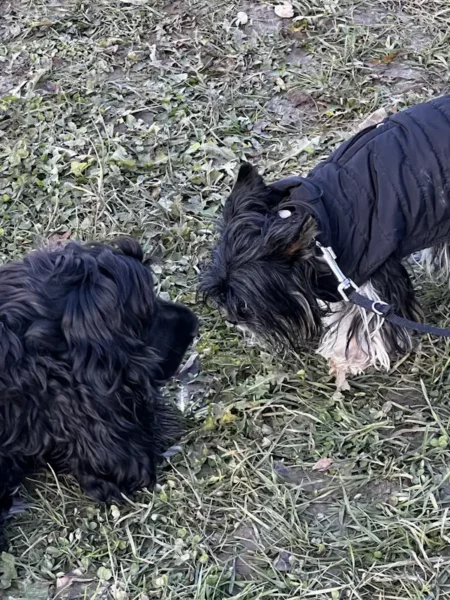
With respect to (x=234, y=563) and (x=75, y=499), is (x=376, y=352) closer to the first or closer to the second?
(x=234, y=563)

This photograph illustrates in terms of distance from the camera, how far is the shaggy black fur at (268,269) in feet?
9.35

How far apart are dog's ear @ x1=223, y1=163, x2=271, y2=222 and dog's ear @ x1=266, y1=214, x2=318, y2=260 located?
0.13m

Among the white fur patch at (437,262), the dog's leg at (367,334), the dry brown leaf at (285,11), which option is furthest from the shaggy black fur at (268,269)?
the dry brown leaf at (285,11)

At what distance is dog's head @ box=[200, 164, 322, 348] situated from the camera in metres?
2.84

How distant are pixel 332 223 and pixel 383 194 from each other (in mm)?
244

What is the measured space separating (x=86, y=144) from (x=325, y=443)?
2.68 metres

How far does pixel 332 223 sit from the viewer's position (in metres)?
2.92

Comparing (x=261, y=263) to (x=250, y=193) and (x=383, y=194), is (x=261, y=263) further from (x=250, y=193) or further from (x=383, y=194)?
(x=383, y=194)

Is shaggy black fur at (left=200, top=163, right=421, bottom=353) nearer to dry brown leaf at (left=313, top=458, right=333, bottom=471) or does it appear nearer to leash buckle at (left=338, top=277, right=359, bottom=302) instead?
leash buckle at (left=338, top=277, right=359, bottom=302)

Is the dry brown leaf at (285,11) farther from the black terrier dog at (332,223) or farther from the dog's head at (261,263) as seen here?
the dog's head at (261,263)

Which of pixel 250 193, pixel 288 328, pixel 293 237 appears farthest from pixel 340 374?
pixel 250 193

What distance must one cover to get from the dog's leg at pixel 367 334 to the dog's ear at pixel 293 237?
1.80 feet

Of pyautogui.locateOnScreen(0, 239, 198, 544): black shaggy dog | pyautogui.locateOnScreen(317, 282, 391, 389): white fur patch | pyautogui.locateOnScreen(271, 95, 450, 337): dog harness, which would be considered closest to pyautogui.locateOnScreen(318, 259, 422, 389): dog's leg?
pyautogui.locateOnScreen(317, 282, 391, 389): white fur patch

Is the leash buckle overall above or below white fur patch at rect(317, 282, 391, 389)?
above
